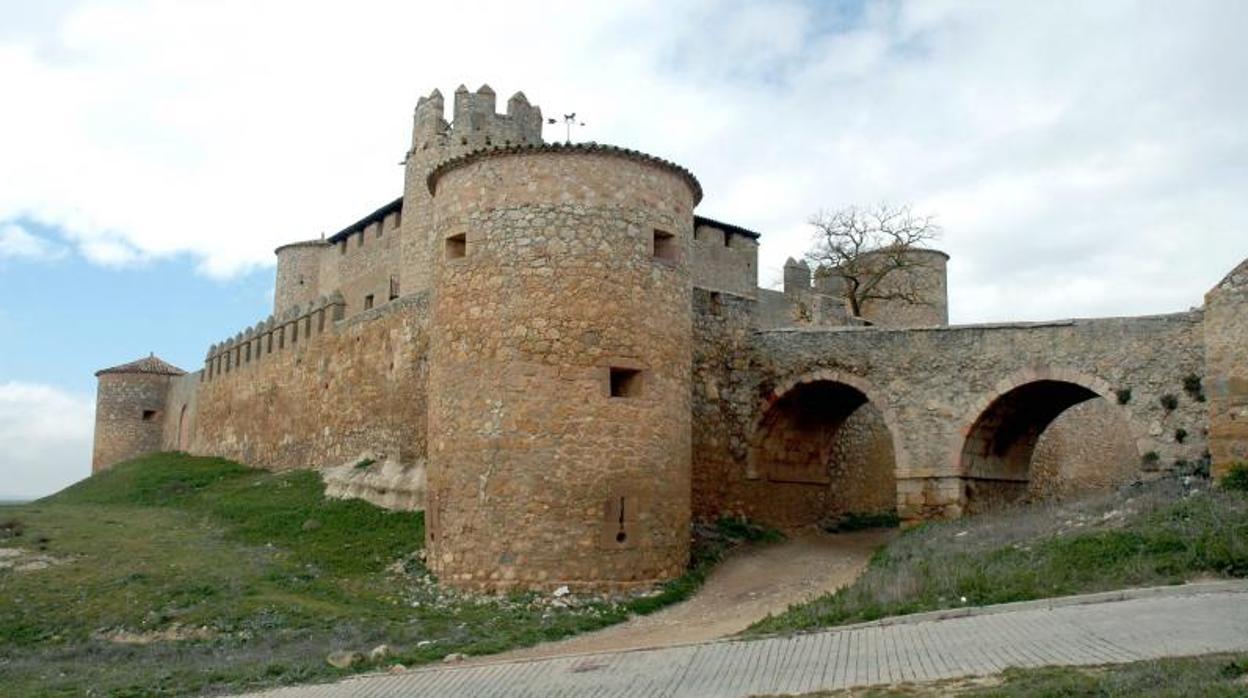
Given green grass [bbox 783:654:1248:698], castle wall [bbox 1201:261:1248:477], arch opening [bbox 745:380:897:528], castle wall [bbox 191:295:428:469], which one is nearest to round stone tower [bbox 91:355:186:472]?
castle wall [bbox 191:295:428:469]

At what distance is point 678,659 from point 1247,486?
936 cm

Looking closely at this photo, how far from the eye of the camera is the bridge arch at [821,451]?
76.6 ft

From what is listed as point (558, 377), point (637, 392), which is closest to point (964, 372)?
point (637, 392)

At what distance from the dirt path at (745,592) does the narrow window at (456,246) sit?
21.1ft

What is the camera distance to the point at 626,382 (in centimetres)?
1844

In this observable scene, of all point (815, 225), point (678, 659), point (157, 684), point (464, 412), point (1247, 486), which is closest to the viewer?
point (678, 659)

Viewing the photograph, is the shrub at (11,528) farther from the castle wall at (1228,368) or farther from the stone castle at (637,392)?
the castle wall at (1228,368)

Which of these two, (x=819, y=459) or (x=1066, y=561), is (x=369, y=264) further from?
(x=1066, y=561)

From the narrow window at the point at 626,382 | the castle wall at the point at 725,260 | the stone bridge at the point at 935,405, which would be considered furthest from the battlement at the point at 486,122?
the narrow window at the point at 626,382

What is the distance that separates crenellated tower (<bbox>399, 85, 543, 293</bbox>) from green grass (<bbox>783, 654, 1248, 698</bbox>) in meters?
22.1

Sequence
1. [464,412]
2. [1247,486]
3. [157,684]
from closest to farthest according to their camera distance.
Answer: [157,684], [1247,486], [464,412]

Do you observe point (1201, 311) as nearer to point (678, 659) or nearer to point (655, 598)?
point (655, 598)

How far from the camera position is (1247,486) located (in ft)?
53.7

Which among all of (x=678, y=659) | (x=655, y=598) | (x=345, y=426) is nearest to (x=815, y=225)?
(x=345, y=426)
